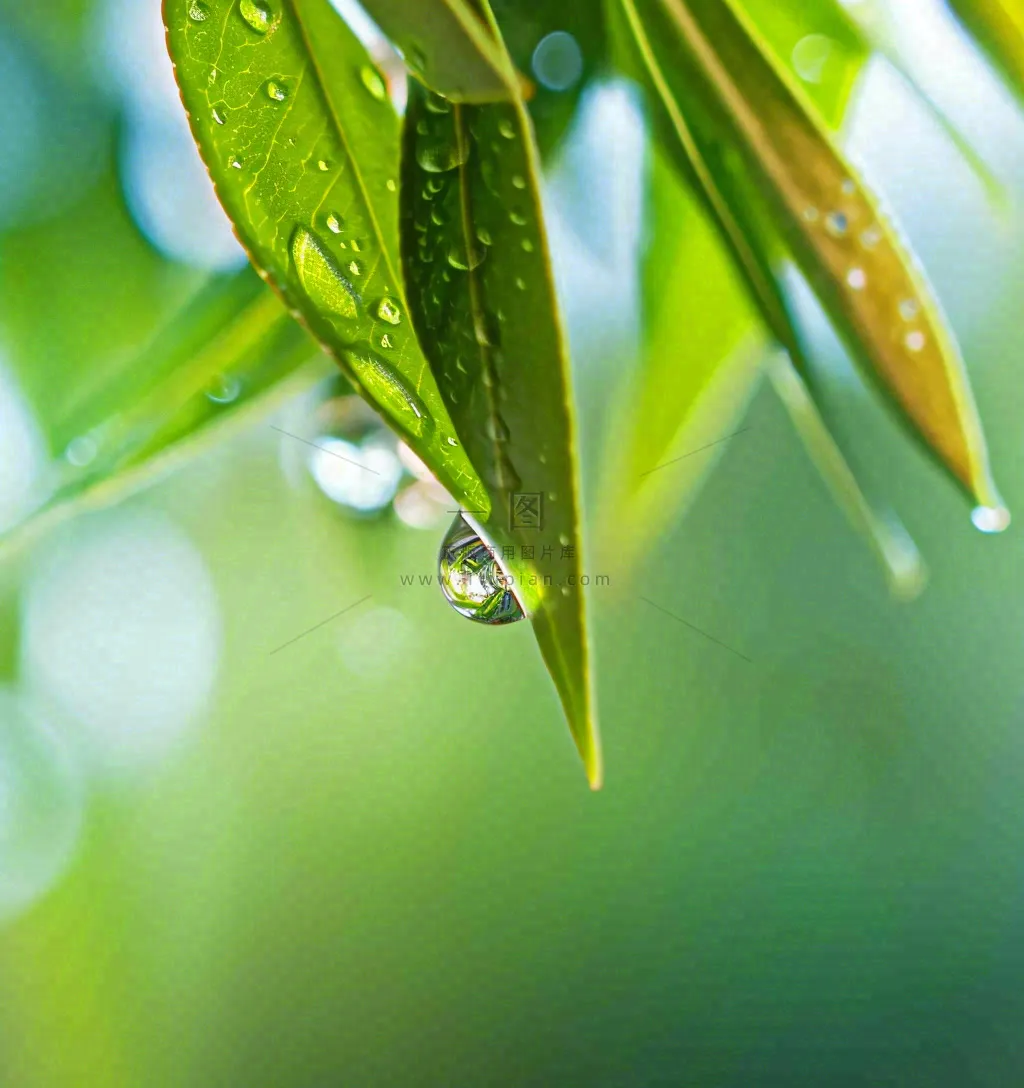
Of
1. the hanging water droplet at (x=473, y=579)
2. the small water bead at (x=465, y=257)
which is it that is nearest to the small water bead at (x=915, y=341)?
the small water bead at (x=465, y=257)

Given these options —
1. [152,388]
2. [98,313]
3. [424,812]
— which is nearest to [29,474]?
[98,313]

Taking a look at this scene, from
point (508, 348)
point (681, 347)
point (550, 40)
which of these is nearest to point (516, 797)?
point (681, 347)

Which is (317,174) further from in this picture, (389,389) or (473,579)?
(473,579)

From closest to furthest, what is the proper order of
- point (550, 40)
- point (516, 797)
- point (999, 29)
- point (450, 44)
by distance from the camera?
point (450, 44) < point (999, 29) < point (550, 40) < point (516, 797)

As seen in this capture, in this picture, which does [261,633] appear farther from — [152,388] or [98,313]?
[152,388]

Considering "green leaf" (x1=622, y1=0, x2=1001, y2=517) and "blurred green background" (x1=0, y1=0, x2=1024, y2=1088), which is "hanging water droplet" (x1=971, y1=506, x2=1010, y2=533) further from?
"blurred green background" (x1=0, y1=0, x2=1024, y2=1088)
